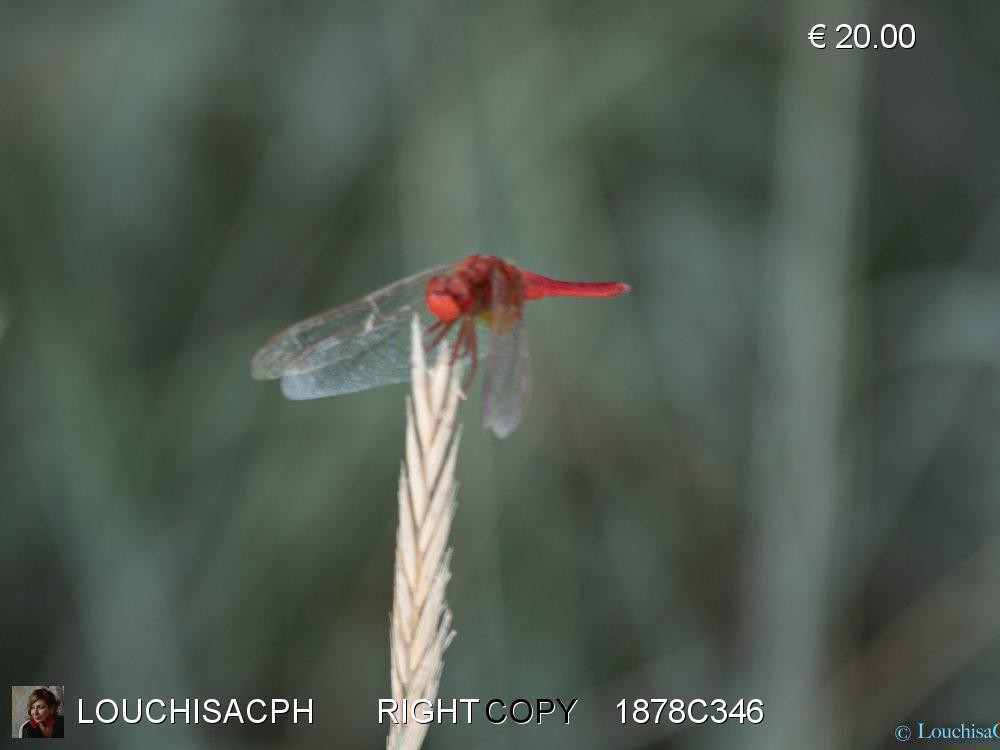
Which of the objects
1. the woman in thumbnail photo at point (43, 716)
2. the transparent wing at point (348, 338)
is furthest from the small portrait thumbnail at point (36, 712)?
the transparent wing at point (348, 338)

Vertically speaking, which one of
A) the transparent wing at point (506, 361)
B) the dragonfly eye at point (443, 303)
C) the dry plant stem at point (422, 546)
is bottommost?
the dry plant stem at point (422, 546)

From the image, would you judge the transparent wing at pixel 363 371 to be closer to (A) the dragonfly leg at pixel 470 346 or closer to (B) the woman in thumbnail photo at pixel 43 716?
(A) the dragonfly leg at pixel 470 346

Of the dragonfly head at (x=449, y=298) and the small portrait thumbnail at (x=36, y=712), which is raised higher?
the dragonfly head at (x=449, y=298)

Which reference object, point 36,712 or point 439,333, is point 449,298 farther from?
point 36,712

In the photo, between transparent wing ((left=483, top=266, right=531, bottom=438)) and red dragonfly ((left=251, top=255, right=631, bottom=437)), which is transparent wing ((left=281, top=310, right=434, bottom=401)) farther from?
transparent wing ((left=483, top=266, right=531, bottom=438))

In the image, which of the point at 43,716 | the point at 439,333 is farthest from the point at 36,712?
the point at 439,333

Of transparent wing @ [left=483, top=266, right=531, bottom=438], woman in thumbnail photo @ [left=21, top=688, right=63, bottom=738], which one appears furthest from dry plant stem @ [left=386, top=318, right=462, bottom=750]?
woman in thumbnail photo @ [left=21, top=688, right=63, bottom=738]
